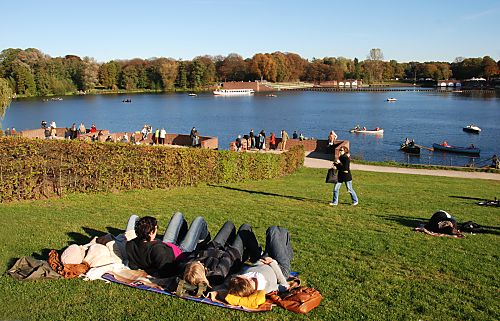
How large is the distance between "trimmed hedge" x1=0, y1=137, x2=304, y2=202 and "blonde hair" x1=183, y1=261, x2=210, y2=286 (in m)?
7.76

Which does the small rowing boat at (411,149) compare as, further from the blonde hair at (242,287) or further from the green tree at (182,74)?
the green tree at (182,74)

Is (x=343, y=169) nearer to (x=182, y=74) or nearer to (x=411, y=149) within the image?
(x=411, y=149)

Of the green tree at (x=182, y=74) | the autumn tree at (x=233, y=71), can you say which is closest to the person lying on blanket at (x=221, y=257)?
the green tree at (x=182, y=74)

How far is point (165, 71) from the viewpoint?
502ft

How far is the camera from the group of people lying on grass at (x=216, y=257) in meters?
5.74

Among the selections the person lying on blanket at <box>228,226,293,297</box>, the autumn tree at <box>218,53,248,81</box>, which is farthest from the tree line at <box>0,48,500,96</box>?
the person lying on blanket at <box>228,226,293,297</box>

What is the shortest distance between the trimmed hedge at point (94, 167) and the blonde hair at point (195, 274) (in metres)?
7.76

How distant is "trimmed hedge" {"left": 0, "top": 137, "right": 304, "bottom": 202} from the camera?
39.0 ft

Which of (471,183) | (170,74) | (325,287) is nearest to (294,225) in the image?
(325,287)

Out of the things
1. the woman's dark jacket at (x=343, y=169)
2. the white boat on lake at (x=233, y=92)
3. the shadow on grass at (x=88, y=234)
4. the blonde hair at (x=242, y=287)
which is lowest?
the shadow on grass at (x=88, y=234)

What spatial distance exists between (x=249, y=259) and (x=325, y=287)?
1.28 m

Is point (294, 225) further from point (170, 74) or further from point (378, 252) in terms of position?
point (170, 74)

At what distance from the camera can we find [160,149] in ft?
46.9

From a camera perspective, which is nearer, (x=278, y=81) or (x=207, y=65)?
(x=207, y=65)
